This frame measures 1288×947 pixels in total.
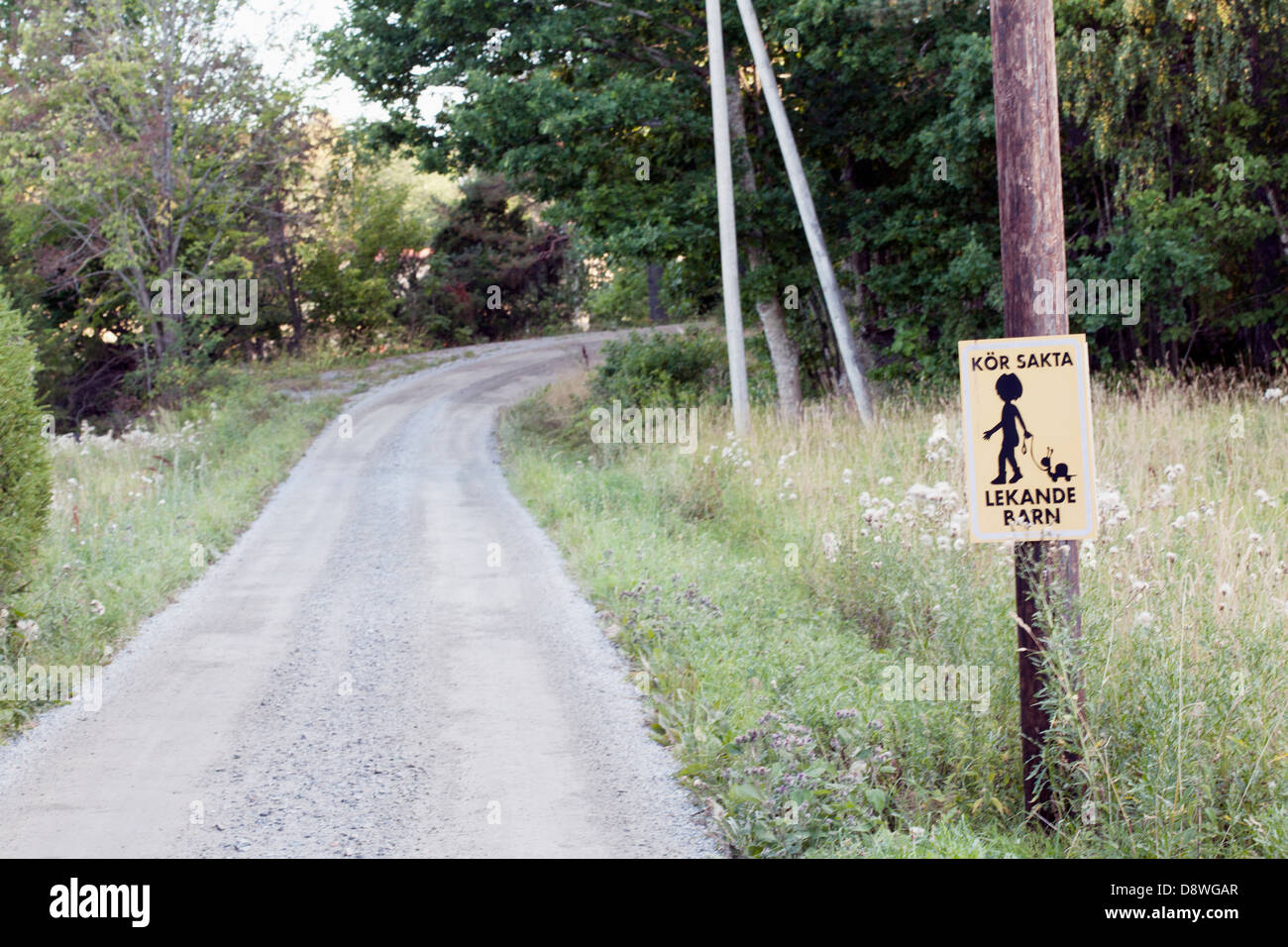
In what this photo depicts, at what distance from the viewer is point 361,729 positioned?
6.64 metres

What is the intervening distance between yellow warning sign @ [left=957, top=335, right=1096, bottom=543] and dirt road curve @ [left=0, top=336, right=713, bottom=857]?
6.82ft

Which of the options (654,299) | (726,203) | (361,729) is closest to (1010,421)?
(361,729)

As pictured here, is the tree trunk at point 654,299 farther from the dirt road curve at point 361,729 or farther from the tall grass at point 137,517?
the dirt road curve at point 361,729

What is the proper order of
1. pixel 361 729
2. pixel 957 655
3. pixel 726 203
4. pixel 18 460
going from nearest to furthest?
pixel 957 655 < pixel 361 729 < pixel 18 460 < pixel 726 203

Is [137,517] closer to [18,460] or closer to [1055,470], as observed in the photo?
[18,460]

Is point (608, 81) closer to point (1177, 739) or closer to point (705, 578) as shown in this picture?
point (705, 578)

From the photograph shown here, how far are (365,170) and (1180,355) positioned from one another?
29.6 meters

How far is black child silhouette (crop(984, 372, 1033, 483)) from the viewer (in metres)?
4.85

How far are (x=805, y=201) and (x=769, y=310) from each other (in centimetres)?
441

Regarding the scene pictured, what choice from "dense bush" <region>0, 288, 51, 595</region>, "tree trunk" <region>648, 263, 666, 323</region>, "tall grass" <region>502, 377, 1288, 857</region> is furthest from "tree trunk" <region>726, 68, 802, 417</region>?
"tree trunk" <region>648, 263, 666, 323</region>

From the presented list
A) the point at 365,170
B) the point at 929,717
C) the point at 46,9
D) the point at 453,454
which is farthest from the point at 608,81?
the point at 365,170

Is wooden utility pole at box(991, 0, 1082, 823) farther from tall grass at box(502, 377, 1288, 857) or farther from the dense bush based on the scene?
the dense bush

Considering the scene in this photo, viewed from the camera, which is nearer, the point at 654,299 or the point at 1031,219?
the point at 1031,219

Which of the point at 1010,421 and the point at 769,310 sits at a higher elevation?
the point at 769,310
